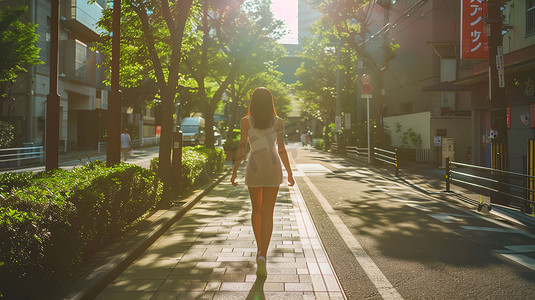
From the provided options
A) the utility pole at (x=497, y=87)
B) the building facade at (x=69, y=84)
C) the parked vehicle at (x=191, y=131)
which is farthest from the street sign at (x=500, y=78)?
the parked vehicle at (x=191, y=131)

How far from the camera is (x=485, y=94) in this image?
16.9m

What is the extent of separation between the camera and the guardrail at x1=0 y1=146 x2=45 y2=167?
62.5ft

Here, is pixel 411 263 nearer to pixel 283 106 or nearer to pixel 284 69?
pixel 283 106

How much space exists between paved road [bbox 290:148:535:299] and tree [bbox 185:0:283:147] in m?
9.89

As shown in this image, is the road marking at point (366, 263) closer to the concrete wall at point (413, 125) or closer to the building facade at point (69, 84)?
the concrete wall at point (413, 125)

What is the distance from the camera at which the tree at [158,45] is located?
29.9 ft

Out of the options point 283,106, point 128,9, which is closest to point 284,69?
point 283,106

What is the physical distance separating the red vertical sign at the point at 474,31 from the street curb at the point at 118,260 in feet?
35.5

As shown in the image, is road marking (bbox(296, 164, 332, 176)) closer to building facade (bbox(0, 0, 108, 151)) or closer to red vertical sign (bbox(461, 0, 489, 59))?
red vertical sign (bbox(461, 0, 489, 59))

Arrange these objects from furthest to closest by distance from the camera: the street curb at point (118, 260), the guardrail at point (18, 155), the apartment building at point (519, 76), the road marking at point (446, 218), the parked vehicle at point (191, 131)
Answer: the parked vehicle at point (191, 131) → the guardrail at point (18, 155) → the apartment building at point (519, 76) → the road marking at point (446, 218) → the street curb at point (118, 260)

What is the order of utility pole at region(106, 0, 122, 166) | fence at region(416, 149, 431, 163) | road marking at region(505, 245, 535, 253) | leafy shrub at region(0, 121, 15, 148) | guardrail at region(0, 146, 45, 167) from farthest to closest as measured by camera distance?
fence at region(416, 149, 431, 163) → leafy shrub at region(0, 121, 15, 148) → guardrail at region(0, 146, 45, 167) → utility pole at region(106, 0, 122, 166) → road marking at region(505, 245, 535, 253)

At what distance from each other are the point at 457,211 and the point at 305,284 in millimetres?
5632

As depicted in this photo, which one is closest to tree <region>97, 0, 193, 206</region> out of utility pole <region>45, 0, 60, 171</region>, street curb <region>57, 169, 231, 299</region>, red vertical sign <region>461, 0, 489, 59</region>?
street curb <region>57, 169, 231, 299</region>

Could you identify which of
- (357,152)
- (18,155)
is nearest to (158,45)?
(18,155)
